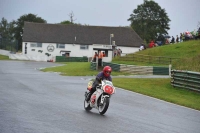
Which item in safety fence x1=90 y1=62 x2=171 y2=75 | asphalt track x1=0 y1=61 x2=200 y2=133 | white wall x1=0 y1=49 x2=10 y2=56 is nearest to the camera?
asphalt track x1=0 y1=61 x2=200 y2=133

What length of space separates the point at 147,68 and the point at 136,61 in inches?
370

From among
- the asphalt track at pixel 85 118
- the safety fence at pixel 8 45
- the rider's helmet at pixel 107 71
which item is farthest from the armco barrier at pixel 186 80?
the safety fence at pixel 8 45

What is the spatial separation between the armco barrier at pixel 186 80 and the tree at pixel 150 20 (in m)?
85.2

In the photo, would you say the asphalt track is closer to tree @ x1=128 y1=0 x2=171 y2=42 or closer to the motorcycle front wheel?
the motorcycle front wheel

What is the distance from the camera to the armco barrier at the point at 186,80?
90.3 feet

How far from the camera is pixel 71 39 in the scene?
333ft

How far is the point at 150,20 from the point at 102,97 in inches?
4096

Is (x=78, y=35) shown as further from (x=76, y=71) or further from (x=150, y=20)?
(x=76, y=71)

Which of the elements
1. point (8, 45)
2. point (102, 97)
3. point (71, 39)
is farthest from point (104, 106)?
point (8, 45)

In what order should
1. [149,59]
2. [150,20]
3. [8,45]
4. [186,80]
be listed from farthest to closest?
[150,20], [8,45], [149,59], [186,80]

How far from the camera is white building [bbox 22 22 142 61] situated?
99.9m

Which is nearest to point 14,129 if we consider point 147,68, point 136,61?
point 147,68

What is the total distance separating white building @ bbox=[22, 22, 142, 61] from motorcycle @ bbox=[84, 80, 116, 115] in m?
82.1

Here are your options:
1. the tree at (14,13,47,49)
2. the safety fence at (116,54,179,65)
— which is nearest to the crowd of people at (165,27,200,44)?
the safety fence at (116,54,179,65)
